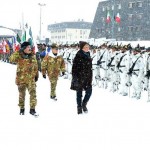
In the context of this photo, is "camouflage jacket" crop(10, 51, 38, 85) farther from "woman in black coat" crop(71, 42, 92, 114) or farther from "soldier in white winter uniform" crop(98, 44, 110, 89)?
"soldier in white winter uniform" crop(98, 44, 110, 89)

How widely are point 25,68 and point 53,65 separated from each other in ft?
9.55

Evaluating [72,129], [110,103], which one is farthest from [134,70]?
[72,129]

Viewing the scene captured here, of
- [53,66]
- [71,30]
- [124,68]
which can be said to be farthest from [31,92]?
[71,30]

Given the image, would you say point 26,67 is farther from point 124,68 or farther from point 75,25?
point 75,25

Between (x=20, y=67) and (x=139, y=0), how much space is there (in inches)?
2104

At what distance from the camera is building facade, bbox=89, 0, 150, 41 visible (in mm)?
57094

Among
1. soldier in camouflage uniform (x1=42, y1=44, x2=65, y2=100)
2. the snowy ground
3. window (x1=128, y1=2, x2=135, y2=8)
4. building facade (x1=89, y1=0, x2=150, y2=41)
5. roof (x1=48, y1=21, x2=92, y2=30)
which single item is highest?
roof (x1=48, y1=21, x2=92, y2=30)

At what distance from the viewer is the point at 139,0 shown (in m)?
59.6

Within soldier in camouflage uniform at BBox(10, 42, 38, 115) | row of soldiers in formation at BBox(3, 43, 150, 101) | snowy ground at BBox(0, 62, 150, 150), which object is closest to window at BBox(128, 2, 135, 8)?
row of soldiers in formation at BBox(3, 43, 150, 101)

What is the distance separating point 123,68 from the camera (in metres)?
12.9

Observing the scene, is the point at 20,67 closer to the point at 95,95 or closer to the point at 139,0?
the point at 95,95

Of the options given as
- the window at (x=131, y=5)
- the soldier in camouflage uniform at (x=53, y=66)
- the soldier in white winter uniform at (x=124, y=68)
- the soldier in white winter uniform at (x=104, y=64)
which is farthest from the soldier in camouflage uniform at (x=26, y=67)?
the window at (x=131, y=5)

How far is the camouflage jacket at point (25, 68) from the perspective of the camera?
8.66 m

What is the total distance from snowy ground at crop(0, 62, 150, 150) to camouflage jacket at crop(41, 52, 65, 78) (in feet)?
2.81
